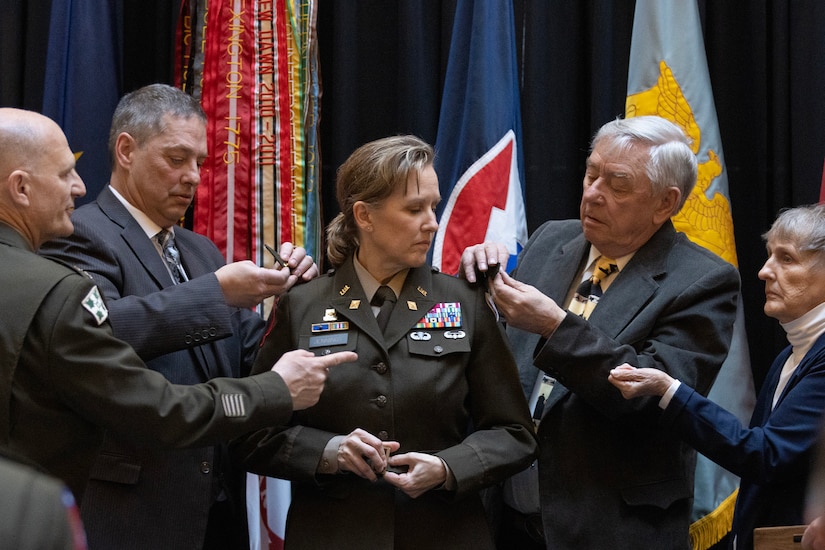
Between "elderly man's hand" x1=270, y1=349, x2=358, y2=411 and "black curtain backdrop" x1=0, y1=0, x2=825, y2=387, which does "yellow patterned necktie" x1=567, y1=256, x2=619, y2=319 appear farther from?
"black curtain backdrop" x1=0, y1=0, x2=825, y2=387

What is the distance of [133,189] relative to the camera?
3.02 metres

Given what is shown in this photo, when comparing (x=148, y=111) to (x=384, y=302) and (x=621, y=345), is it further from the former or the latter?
(x=621, y=345)

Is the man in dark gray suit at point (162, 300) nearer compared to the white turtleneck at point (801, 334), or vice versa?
the man in dark gray suit at point (162, 300)

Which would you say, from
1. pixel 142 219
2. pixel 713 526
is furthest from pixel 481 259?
pixel 713 526

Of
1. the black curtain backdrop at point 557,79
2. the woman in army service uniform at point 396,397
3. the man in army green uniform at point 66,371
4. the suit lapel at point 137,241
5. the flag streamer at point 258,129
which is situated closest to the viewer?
the man in army green uniform at point 66,371

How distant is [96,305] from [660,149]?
5.19 ft

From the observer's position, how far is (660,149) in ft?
9.60

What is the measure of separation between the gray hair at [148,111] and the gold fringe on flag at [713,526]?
2.25 metres

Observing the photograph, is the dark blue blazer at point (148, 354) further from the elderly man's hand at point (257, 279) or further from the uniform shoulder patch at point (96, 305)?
the uniform shoulder patch at point (96, 305)

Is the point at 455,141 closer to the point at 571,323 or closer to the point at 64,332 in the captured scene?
the point at 571,323

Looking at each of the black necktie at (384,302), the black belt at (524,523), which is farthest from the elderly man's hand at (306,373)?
the black belt at (524,523)

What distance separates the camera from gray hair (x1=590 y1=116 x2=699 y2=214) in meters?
2.91

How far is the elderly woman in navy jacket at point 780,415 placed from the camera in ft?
8.58

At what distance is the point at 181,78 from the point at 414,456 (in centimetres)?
214
